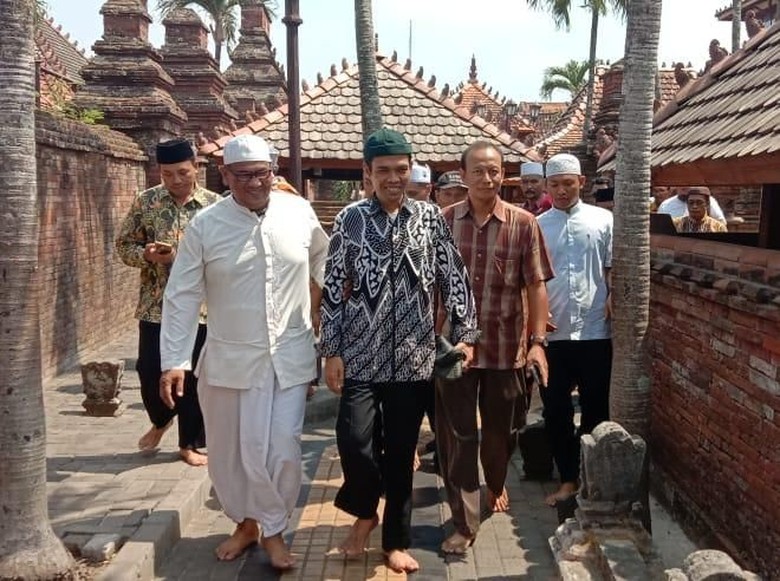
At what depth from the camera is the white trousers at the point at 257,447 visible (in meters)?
4.12

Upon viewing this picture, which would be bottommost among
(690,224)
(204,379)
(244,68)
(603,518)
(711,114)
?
(603,518)

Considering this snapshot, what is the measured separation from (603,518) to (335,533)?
153 cm

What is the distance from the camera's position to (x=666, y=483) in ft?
17.6

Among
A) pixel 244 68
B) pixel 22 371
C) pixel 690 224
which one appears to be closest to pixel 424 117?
pixel 690 224

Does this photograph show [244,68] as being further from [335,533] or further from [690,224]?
[335,533]

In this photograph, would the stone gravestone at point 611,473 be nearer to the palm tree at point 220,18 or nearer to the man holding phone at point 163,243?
the man holding phone at point 163,243

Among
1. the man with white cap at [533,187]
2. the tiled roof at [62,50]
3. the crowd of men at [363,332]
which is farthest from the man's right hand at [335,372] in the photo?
the tiled roof at [62,50]

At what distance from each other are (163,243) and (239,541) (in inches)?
76.9

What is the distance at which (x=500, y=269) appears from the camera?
451 cm

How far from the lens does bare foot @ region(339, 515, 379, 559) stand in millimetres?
4293

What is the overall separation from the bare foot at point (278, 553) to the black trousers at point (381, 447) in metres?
0.35

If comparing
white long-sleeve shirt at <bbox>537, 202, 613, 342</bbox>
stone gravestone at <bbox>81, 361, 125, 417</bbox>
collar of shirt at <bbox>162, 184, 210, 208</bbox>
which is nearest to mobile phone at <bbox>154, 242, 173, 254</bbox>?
collar of shirt at <bbox>162, 184, 210, 208</bbox>

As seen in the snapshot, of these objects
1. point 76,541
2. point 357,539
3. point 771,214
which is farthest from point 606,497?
point 771,214

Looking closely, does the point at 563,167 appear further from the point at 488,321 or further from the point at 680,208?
the point at 680,208
